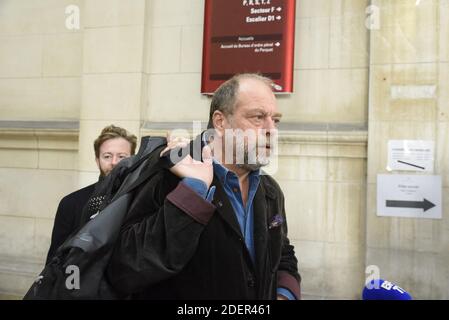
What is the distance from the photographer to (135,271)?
1.40 m

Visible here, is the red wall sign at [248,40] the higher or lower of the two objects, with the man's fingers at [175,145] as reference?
higher

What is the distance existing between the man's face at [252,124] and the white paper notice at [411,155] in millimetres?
2836

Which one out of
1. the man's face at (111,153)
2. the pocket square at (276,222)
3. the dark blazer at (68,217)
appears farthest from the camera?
the man's face at (111,153)

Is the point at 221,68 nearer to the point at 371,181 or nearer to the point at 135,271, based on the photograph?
the point at 371,181

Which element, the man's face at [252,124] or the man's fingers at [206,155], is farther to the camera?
the man's face at [252,124]

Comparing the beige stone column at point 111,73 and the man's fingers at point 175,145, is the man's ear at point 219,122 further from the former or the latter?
the beige stone column at point 111,73

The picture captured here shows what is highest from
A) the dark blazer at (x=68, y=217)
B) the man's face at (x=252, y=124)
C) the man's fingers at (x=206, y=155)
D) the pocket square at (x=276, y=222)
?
the man's face at (x=252, y=124)

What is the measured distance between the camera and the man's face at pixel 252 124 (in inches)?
70.4

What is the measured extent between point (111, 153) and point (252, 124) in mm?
1600

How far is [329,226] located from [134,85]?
8.71ft

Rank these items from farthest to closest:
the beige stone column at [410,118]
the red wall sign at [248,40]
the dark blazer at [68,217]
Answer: the red wall sign at [248,40] < the beige stone column at [410,118] < the dark blazer at [68,217]

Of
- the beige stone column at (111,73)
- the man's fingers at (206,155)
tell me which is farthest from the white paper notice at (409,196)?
the man's fingers at (206,155)

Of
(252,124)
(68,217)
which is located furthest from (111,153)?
(252,124)
